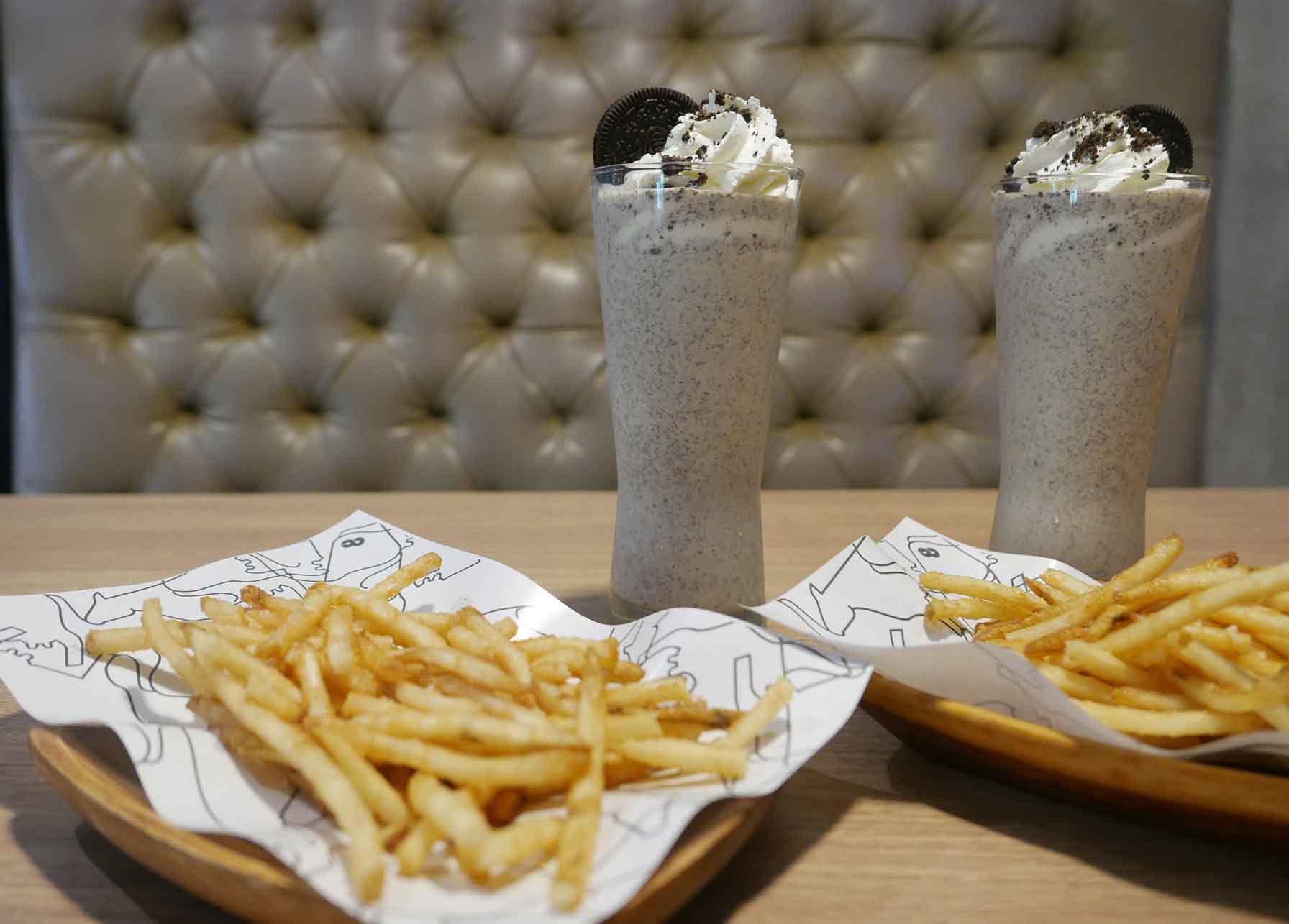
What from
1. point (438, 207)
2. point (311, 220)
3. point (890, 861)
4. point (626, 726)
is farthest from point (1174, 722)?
point (311, 220)

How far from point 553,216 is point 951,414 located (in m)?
0.90

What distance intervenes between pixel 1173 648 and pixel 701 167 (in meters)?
0.42

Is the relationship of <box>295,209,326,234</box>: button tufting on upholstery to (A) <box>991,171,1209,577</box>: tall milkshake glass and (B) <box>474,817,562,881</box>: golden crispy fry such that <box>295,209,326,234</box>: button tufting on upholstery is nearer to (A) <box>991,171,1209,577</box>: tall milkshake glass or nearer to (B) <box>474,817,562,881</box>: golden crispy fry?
(A) <box>991,171,1209,577</box>: tall milkshake glass

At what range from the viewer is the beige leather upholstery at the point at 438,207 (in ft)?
6.47

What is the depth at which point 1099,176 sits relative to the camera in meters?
0.80

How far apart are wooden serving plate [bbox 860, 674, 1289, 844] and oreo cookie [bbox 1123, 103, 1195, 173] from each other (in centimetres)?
58

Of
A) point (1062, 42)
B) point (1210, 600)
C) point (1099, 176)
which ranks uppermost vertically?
point (1062, 42)

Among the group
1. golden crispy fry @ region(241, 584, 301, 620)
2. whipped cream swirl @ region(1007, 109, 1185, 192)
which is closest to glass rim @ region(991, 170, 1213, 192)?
whipped cream swirl @ region(1007, 109, 1185, 192)

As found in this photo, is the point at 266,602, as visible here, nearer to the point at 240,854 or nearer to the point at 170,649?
the point at 170,649

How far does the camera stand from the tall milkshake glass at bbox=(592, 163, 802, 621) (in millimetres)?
730

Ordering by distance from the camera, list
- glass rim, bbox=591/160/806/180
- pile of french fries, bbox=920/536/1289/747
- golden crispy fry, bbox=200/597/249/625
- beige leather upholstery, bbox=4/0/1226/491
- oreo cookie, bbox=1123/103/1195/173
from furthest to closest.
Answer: beige leather upholstery, bbox=4/0/1226/491 → oreo cookie, bbox=1123/103/1195/173 → glass rim, bbox=591/160/806/180 → golden crispy fry, bbox=200/597/249/625 → pile of french fries, bbox=920/536/1289/747

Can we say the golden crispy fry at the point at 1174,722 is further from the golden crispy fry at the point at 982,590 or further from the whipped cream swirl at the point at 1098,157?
the whipped cream swirl at the point at 1098,157

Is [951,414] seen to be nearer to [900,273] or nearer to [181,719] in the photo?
[900,273]

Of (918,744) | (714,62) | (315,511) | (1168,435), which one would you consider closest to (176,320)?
(315,511)
